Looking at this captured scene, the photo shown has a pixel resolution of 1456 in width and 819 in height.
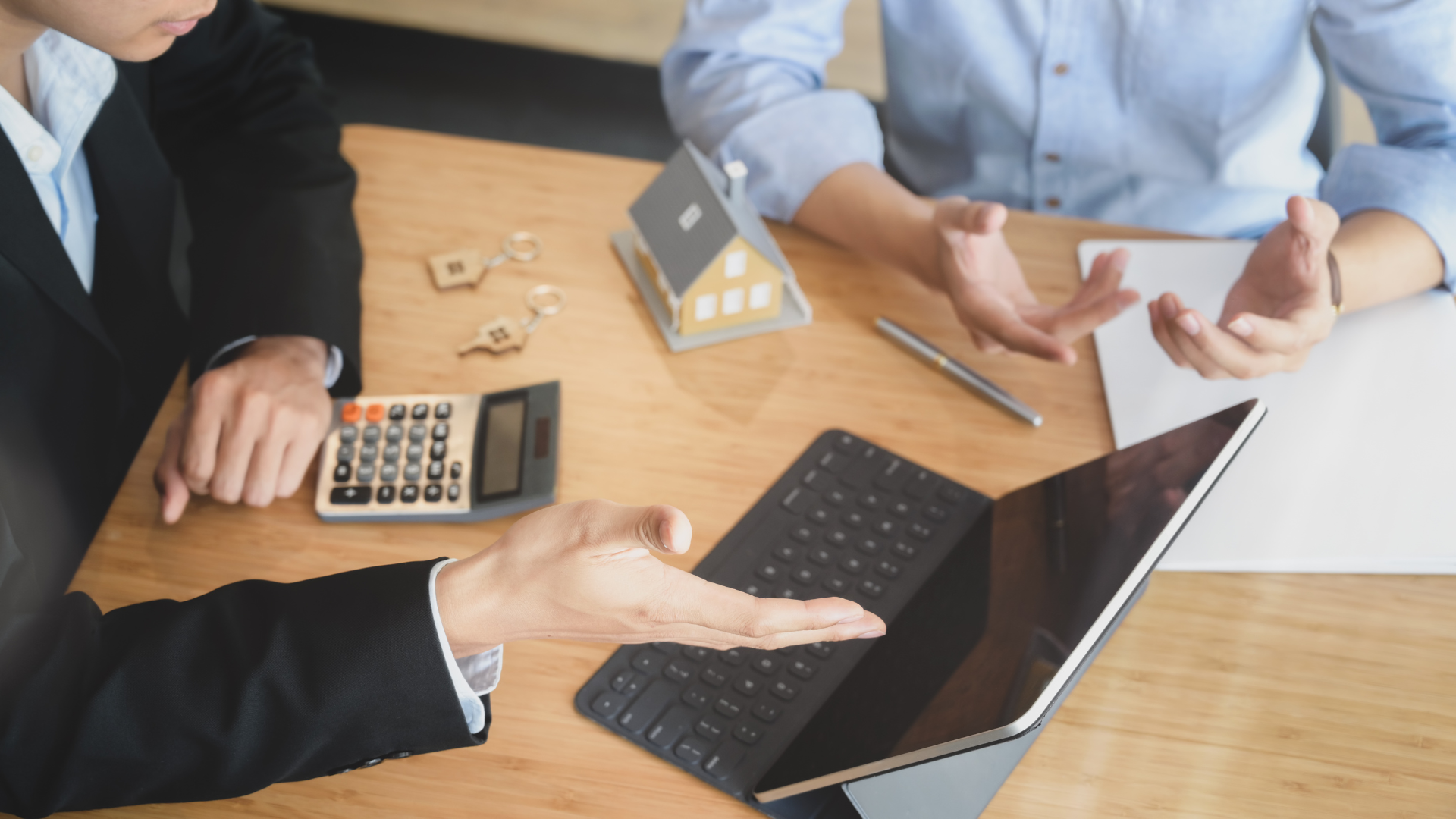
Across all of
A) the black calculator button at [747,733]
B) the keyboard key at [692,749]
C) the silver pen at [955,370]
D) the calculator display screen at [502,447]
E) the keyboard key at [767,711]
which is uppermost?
the silver pen at [955,370]

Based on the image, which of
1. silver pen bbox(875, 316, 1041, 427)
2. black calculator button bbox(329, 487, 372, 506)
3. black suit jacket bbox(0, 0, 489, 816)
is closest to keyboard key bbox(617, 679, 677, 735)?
black suit jacket bbox(0, 0, 489, 816)

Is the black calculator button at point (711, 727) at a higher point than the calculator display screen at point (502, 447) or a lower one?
lower

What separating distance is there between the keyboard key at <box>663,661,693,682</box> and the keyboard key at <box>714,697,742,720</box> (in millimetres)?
28

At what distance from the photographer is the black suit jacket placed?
23.6 inches

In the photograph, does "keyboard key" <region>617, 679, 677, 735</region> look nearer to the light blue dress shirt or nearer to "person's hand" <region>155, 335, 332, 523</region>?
"person's hand" <region>155, 335, 332, 523</region>

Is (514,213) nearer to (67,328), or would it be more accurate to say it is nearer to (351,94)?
(67,328)

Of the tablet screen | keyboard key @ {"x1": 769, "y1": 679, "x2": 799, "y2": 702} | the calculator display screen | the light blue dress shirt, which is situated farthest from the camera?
the light blue dress shirt

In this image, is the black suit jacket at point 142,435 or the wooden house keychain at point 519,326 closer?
the black suit jacket at point 142,435

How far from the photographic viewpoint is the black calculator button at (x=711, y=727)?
0.65m

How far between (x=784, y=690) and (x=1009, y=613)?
6.7 inches

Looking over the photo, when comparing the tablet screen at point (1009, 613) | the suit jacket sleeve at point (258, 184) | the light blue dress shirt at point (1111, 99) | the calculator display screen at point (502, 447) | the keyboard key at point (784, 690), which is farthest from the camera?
the light blue dress shirt at point (1111, 99)

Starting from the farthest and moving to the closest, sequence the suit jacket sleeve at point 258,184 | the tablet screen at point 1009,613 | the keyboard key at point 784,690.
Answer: the suit jacket sleeve at point 258,184
the keyboard key at point 784,690
the tablet screen at point 1009,613

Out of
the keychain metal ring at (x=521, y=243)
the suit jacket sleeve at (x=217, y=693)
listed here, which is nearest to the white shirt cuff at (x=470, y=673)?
the suit jacket sleeve at (x=217, y=693)

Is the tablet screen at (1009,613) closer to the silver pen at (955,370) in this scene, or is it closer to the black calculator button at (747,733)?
the black calculator button at (747,733)
